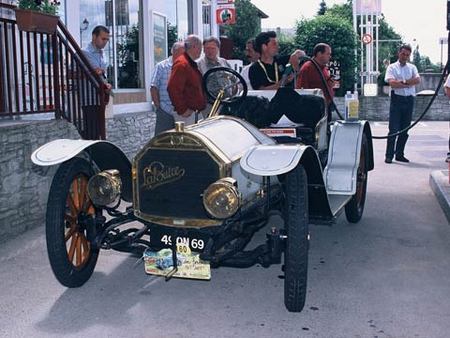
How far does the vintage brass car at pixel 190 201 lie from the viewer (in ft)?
13.1

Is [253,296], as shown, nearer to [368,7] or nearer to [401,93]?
[401,93]

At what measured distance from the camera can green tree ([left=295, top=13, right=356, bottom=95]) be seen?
22.0 meters

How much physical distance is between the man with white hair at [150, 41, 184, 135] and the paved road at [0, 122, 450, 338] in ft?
7.75

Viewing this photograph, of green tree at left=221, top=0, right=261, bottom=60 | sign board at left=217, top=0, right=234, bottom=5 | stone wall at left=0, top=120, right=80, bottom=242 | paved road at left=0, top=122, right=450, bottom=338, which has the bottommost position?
paved road at left=0, top=122, right=450, bottom=338

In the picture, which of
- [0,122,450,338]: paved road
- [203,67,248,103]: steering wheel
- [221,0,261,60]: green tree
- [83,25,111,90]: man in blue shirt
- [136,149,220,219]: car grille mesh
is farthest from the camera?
[221,0,261,60]: green tree

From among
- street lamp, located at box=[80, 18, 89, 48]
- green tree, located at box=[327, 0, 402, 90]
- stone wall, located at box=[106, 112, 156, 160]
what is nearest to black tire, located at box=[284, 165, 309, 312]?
stone wall, located at box=[106, 112, 156, 160]

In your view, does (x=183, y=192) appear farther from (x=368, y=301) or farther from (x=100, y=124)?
(x=100, y=124)

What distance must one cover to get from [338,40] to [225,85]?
684 inches

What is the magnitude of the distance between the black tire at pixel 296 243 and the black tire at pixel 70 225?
135 centimetres

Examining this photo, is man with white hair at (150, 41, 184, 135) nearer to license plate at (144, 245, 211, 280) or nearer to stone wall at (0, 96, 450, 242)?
stone wall at (0, 96, 450, 242)

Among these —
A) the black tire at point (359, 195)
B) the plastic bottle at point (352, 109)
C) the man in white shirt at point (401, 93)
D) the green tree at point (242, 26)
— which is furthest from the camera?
the green tree at point (242, 26)

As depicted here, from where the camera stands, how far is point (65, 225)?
4551mm

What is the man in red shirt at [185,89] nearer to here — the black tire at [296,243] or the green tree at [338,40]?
the black tire at [296,243]

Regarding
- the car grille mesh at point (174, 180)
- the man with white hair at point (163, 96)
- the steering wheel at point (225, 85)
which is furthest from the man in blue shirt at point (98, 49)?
the car grille mesh at point (174, 180)
